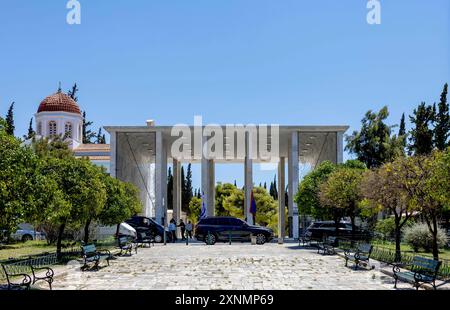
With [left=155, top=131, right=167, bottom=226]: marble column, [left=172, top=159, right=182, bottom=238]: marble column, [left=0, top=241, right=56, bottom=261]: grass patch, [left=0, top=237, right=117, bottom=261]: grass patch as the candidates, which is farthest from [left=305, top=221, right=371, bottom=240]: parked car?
[left=172, top=159, right=182, bottom=238]: marble column

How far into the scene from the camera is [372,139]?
46406 mm

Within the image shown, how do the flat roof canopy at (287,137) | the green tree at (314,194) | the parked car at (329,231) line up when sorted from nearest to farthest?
the green tree at (314,194)
the parked car at (329,231)
the flat roof canopy at (287,137)

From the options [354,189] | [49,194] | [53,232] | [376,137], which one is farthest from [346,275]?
[376,137]

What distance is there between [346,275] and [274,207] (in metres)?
44.4

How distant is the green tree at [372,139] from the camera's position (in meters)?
46.2

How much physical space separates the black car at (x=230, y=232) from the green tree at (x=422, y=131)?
489 inches

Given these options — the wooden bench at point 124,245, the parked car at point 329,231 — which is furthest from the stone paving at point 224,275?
the parked car at point 329,231

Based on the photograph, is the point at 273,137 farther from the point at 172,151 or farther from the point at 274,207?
the point at 274,207

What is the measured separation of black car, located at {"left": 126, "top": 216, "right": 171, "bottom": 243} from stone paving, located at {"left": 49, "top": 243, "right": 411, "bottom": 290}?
12482mm

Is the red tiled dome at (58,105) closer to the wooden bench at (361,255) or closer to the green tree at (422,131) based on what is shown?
the green tree at (422,131)

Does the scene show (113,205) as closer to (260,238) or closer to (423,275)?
(260,238)

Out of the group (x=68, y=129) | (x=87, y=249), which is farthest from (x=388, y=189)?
(x=68, y=129)

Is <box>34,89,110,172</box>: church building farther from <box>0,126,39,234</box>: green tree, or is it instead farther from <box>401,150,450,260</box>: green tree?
<box>0,126,39,234</box>: green tree

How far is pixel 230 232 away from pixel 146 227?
17.5 ft
